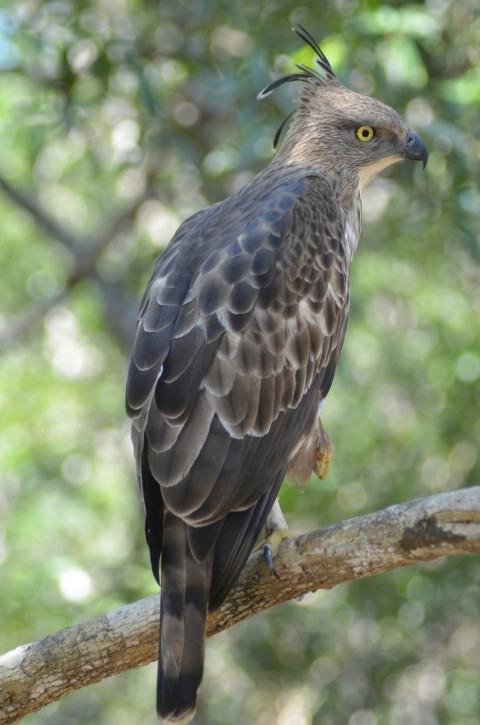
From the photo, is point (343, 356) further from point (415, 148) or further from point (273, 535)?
point (273, 535)

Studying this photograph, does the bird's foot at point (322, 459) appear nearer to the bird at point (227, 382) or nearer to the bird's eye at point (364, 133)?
the bird at point (227, 382)

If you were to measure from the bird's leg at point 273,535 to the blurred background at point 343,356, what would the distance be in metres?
2.28

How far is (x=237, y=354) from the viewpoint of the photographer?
3924 millimetres

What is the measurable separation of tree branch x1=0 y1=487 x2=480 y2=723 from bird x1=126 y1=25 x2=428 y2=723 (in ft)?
0.47

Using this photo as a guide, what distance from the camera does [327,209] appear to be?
4.46m

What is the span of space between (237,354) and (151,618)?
943 millimetres

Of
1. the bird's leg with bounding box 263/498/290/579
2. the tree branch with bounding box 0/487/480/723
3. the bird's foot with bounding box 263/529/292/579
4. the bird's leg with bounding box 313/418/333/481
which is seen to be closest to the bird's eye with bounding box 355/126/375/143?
the bird's leg with bounding box 313/418/333/481

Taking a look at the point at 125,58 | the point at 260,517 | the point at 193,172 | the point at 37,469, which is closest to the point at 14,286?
the point at 37,469

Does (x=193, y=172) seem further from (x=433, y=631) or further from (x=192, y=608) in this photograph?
(x=192, y=608)

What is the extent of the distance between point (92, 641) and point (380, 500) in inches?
145

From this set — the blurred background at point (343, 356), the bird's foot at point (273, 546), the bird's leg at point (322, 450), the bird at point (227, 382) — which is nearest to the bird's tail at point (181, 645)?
the bird at point (227, 382)

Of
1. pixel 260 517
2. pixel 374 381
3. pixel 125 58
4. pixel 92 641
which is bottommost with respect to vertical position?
pixel 374 381

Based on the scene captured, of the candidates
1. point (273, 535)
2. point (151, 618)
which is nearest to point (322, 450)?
point (273, 535)

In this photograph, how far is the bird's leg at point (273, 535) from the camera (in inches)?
148
